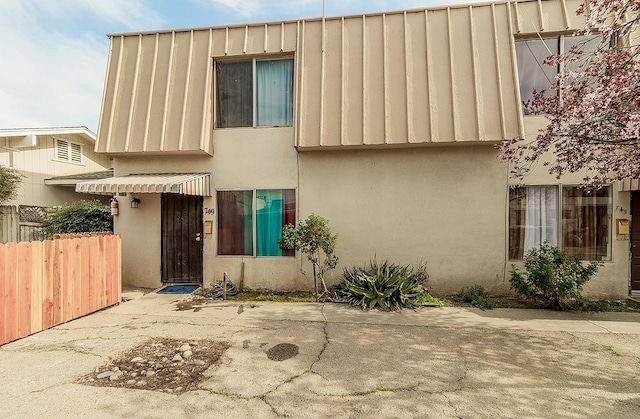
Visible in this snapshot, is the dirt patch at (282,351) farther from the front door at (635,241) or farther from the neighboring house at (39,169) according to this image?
the neighboring house at (39,169)

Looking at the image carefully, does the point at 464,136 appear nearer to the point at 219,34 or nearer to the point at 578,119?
the point at 578,119

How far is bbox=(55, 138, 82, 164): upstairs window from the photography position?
1270 centimetres

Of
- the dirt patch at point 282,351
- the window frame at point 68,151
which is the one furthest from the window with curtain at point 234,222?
the window frame at point 68,151

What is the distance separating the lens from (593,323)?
5215 millimetres

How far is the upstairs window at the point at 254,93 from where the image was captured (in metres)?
7.60

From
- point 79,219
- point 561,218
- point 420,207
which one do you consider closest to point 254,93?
point 420,207

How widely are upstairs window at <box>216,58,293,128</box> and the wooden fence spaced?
4.07m

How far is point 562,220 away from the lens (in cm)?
678

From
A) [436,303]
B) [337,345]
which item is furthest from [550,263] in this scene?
[337,345]

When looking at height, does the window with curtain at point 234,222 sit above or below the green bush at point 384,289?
above

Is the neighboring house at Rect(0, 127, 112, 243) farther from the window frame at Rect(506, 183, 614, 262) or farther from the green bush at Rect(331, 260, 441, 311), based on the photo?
the window frame at Rect(506, 183, 614, 262)

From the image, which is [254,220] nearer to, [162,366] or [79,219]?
[162,366]

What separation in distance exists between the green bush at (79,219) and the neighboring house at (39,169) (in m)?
2.89

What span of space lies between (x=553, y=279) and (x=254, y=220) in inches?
258
